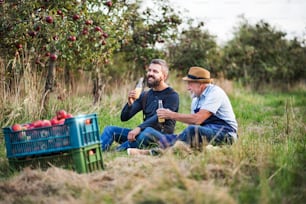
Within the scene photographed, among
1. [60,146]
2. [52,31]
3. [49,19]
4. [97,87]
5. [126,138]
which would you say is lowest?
[126,138]

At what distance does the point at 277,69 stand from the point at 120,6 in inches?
484

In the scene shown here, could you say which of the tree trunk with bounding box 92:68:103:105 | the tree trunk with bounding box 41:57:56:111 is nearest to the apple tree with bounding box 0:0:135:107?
the tree trunk with bounding box 41:57:56:111

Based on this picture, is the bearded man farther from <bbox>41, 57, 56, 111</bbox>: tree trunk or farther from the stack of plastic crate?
<bbox>41, 57, 56, 111</bbox>: tree trunk

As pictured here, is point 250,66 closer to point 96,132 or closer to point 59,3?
point 59,3

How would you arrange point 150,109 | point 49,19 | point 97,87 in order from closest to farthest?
point 150,109
point 49,19
point 97,87

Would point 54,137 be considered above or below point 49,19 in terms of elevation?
below

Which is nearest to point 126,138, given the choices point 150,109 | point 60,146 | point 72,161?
point 150,109

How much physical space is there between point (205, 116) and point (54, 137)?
1932 millimetres

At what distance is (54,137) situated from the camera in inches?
184

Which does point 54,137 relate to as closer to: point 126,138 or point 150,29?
point 126,138

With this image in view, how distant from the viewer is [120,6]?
1071 cm

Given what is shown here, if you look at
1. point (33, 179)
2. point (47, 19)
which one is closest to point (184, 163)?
point (33, 179)

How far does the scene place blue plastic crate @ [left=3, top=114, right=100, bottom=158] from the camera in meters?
4.59

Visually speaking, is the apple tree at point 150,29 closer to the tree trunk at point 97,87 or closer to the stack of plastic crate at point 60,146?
the tree trunk at point 97,87
